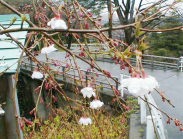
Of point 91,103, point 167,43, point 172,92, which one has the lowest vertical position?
point 172,92

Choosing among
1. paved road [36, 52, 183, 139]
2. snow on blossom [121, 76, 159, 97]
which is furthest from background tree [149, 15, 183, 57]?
snow on blossom [121, 76, 159, 97]

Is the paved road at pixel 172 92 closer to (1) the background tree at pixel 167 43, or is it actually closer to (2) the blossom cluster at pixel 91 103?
(1) the background tree at pixel 167 43

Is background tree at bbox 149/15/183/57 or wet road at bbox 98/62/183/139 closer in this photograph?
wet road at bbox 98/62/183/139

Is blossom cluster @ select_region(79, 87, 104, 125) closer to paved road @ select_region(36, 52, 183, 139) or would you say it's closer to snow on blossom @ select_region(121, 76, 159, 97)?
Result: snow on blossom @ select_region(121, 76, 159, 97)

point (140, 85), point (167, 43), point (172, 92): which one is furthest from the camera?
point (167, 43)

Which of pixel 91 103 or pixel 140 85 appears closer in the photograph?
pixel 140 85

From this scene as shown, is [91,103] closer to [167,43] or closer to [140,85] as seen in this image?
[140,85]

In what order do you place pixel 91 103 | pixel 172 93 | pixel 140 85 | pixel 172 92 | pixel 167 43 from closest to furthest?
pixel 140 85
pixel 91 103
pixel 172 93
pixel 172 92
pixel 167 43

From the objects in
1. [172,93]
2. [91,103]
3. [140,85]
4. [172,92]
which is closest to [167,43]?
[172,92]

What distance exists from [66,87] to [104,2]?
12.2 metres

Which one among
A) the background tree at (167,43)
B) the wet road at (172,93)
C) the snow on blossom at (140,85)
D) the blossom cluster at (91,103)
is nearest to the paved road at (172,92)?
the wet road at (172,93)

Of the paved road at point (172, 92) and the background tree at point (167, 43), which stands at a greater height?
the background tree at point (167, 43)

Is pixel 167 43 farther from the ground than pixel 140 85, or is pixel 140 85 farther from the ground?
pixel 140 85

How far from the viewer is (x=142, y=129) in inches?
295
